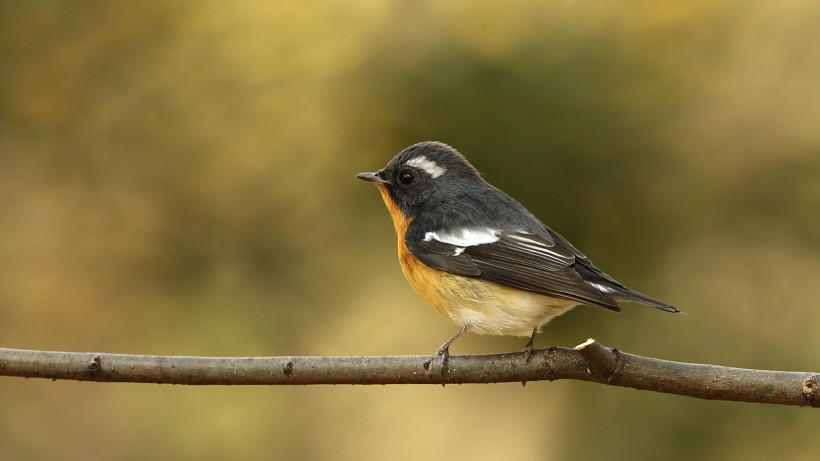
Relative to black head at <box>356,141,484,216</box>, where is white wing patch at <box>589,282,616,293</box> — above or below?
below

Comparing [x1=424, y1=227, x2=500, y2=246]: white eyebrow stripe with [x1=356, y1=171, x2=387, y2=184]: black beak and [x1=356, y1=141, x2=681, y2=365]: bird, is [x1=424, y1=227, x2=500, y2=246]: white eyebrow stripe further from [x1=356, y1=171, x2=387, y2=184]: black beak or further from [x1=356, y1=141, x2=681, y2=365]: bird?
[x1=356, y1=171, x2=387, y2=184]: black beak

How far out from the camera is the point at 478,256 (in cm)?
414

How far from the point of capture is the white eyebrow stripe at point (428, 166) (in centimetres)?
475

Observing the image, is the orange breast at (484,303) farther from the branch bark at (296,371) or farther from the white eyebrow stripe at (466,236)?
the branch bark at (296,371)

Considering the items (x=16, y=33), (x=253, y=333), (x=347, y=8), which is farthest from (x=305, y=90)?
(x=16, y=33)

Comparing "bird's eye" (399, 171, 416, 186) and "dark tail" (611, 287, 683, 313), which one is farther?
"bird's eye" (399, 171, 416, 186)

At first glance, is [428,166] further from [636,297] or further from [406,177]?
[636,297]

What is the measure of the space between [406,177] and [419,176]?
7 centimetres

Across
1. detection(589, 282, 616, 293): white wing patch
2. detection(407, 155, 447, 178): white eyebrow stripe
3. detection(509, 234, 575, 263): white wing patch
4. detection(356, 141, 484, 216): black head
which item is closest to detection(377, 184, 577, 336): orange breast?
detection(589, 282, 616, 293): white wing patch

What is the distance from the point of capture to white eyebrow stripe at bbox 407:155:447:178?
15.6 ft

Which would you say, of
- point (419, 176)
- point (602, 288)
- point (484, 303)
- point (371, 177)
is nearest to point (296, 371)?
point (484, 303)

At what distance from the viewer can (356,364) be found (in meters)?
3.12

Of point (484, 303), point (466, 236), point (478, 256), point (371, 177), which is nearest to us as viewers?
point (484, 303)

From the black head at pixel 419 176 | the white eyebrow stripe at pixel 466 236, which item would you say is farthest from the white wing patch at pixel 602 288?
the black head at pixel 419 176
